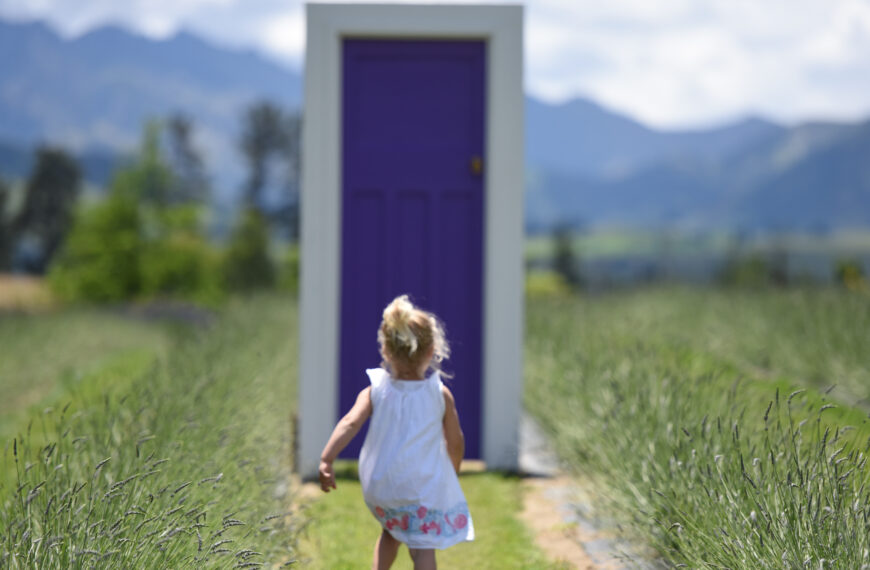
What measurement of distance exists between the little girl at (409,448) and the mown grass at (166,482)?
1.18ft

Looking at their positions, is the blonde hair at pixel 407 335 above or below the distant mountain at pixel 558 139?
below

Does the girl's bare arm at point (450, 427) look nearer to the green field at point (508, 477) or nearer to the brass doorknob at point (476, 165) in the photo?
the green field at point (508, 477)

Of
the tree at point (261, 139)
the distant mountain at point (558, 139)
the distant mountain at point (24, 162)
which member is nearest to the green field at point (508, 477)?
the tree at point (261, 139)

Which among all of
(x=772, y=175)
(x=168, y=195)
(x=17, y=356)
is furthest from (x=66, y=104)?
(x=17, y=356)

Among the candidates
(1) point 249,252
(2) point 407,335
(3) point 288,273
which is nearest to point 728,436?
(2) point 407,335

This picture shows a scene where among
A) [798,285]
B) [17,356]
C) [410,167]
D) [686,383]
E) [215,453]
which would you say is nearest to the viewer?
[215,453]

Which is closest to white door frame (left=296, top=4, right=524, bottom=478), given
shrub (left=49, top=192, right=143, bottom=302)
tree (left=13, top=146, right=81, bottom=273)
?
shrub (left=49, top=192, right=143, bottom=302)

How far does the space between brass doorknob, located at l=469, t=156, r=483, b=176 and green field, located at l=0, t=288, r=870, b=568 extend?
1.40 m

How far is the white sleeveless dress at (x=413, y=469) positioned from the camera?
291cm

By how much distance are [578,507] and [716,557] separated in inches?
65.7

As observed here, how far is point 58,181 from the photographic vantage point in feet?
107

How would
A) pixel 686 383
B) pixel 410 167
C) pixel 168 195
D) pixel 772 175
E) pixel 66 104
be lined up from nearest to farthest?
pixel 686 383
pixel 410 167
pixel 168 195
pixel 772 175
pixel 66 104

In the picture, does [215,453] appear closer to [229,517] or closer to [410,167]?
[229,517]

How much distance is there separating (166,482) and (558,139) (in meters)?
157
